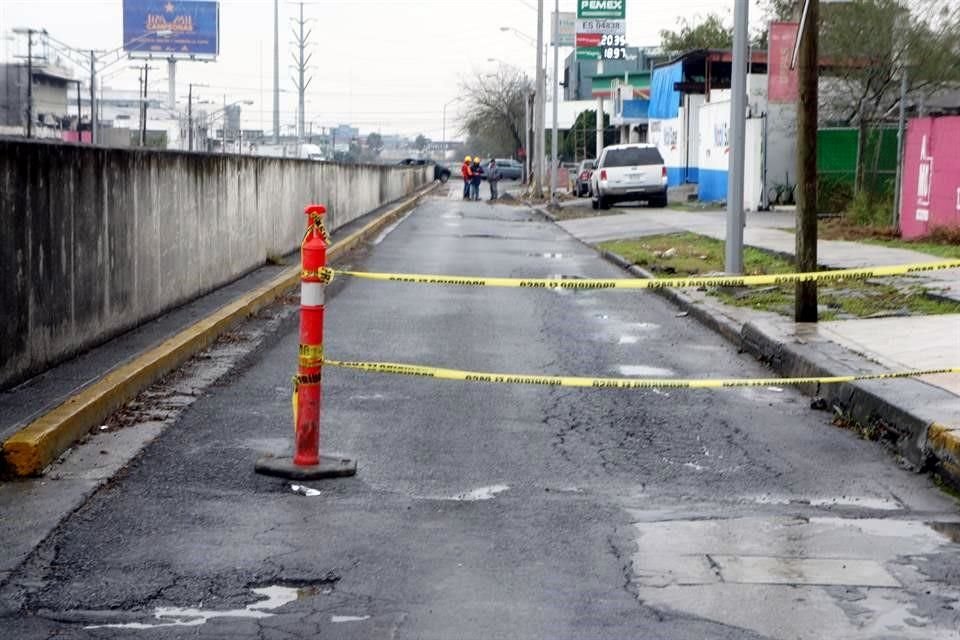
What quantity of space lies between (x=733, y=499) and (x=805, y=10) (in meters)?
7.33

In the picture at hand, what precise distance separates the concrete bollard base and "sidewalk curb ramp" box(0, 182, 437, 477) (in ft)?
3.58

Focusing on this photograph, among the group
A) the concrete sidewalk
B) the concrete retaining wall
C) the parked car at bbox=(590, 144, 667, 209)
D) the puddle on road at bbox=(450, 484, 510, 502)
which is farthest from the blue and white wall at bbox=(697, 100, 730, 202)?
the puddle on road at bbox=(450, 484, 510, 502)

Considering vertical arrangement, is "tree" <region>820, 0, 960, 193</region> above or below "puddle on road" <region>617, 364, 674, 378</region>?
above

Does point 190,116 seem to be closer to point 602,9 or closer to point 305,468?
point 305,468

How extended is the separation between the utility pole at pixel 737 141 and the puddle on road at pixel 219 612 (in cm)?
1243

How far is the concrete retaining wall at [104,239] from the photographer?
29.9 ft

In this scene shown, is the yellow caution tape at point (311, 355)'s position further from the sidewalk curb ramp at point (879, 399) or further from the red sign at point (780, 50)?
the red sign at point (780, 50)

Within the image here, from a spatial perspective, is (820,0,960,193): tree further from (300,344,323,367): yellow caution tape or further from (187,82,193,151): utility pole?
(300,344,323,367): yellow caution tape

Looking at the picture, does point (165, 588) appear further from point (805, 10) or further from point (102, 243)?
point (805, 10)

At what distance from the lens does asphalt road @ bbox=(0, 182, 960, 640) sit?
527 cm

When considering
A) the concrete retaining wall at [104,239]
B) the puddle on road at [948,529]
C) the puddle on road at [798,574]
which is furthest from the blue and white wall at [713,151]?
the puddle on road at [798,574]

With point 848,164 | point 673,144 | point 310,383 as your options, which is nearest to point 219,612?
point 310,383

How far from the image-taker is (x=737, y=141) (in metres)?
17.5

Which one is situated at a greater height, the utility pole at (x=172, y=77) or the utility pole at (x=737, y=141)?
the utility pole at (x=172, y=77)
